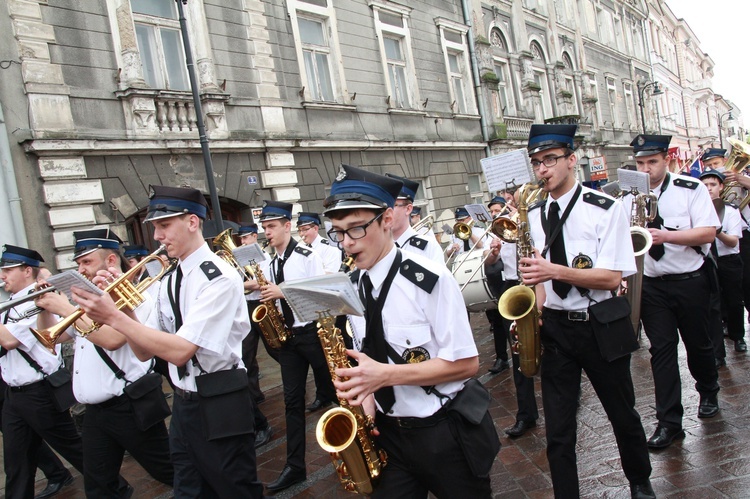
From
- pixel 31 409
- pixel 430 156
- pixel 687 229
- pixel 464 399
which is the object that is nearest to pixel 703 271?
pixel 687 229

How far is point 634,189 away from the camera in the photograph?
15.9 feet

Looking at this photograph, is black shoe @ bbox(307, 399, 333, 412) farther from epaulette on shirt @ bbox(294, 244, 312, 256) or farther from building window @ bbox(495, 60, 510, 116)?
A: building window @ bbox(495, 60, 510, 116)

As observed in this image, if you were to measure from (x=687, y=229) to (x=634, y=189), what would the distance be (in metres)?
0.52

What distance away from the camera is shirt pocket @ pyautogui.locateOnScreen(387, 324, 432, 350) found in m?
2.55

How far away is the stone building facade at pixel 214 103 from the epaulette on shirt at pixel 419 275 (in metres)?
8.42

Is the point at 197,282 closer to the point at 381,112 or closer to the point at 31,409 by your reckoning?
the point at 31,409

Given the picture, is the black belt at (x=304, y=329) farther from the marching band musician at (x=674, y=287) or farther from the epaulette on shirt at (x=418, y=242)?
the marching band musician at (x=674, y=287)

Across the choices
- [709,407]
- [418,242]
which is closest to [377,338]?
[418,242]

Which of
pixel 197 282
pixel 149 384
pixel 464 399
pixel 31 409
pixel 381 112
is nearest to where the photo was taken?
pixel 464 399

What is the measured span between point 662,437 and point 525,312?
1845 millimetres

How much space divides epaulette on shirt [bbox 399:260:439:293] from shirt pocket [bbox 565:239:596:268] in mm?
1378

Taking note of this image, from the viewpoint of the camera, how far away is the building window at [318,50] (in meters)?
13.8

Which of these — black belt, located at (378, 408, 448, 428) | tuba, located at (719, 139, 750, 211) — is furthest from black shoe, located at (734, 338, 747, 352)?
black belt, located at (378, 408, 448, 428)

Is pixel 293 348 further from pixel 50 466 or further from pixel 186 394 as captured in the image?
pixel 50 466
